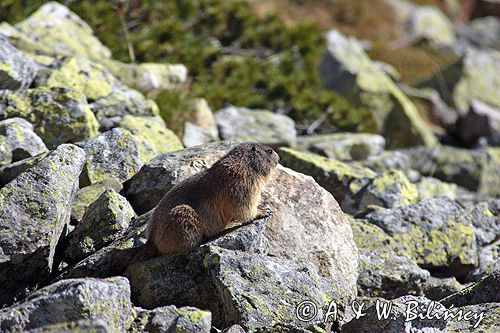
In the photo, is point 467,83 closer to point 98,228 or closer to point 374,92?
point 374,92

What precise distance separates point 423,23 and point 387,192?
99.5ft

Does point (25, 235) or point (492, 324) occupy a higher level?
point (25, 235)

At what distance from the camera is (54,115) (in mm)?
12828

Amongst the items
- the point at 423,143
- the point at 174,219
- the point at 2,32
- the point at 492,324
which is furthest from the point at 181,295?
the point at 423,143

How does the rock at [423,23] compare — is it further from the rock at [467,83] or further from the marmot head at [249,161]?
the marmot head at [249,161]

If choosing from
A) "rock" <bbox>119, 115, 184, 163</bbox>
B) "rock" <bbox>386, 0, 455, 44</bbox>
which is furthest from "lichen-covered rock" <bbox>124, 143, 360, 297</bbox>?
"rock" <bbox>386, 0, 455, 44</bbox>

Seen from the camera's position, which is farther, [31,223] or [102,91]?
[102,91]

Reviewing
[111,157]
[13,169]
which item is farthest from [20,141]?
[111,157]

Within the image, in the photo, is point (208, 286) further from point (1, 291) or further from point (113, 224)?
point (1, 291)

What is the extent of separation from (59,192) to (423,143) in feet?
55.8

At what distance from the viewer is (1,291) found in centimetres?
909

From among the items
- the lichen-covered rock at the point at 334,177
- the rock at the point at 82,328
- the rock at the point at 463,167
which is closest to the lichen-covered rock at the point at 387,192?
the lichen-covered rock at the point at 334,177

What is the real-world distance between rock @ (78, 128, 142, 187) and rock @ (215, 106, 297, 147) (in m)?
5.51

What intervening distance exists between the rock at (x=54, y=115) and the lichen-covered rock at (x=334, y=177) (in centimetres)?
388
